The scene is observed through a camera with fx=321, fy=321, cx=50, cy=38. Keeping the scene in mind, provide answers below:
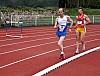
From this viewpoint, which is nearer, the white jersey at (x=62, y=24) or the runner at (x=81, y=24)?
the white jersey at (x=62, y=24)

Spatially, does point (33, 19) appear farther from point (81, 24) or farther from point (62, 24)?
point (62, 24)

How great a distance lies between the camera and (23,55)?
36.4 feet

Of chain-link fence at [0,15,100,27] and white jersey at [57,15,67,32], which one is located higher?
white jersey at [57,15,67,32]

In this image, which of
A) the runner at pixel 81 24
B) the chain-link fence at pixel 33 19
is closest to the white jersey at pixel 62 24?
the runner at pixel 81 24

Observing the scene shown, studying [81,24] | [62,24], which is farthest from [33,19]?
[62,24]

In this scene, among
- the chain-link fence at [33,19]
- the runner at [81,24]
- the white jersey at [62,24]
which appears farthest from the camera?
the chain-link fence at [33,19]

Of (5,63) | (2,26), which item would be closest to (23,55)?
(5,63)

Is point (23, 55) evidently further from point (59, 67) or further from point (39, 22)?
point (39, 22)

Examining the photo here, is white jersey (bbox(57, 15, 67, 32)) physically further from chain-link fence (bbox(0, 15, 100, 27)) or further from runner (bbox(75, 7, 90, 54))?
chain-link fence (bbox(0, 15, 100, 27))

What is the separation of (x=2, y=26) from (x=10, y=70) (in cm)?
1860

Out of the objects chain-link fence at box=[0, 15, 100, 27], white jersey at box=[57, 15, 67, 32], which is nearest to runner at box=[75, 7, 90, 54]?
white jersey at box=[57, 15, 67, 32]

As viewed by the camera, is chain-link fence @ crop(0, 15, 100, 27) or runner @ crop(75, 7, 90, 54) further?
chain-link fence @ crop(0, 15, 100, 27)

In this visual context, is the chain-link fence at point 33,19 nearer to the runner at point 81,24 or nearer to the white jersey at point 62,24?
the runner at point 81,24

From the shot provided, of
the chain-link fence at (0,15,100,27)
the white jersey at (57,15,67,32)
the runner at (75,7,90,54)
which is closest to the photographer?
the white jersey at (57,15,67,32)
